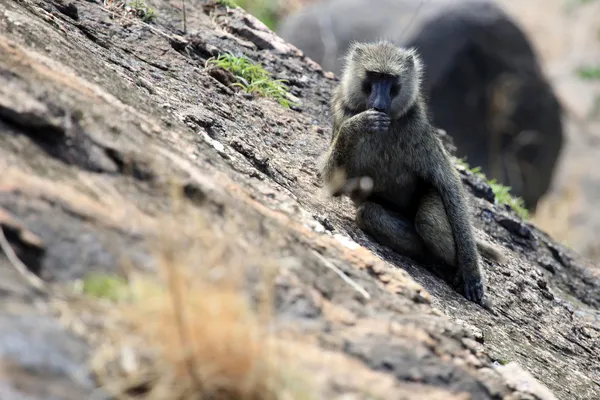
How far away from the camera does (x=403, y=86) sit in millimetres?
6211

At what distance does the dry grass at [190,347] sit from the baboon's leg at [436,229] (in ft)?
11.0

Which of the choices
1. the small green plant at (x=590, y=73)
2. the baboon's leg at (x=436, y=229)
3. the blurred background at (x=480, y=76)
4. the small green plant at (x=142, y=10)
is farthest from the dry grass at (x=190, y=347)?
the small green plant at (x=590, y=73)

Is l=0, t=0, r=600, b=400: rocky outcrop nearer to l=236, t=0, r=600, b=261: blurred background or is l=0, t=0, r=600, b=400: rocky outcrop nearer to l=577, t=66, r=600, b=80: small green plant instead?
l=236, t=0, r=600, b=261: blurred background

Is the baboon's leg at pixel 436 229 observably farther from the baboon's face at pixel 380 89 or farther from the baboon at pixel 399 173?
the baboon's face at pixel 380 89

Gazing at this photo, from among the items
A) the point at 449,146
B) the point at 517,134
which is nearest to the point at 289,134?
the point at 449,146

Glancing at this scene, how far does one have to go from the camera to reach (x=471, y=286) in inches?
236

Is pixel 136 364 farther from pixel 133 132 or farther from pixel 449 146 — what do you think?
pixel 449 146

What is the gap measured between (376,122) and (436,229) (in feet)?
3.08

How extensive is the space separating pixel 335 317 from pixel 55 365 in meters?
1.18

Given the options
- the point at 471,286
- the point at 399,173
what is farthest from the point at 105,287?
the point at 471,286

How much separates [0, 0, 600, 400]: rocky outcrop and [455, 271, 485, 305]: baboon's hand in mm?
125

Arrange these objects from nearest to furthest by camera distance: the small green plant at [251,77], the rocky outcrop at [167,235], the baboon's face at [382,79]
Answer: the rocky outcrop at [167,235]
the baboon's face at [382,79]
the small green plant at [251,77]

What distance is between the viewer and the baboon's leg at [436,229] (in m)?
6.04

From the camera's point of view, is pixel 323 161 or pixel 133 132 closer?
pixel 133 132
